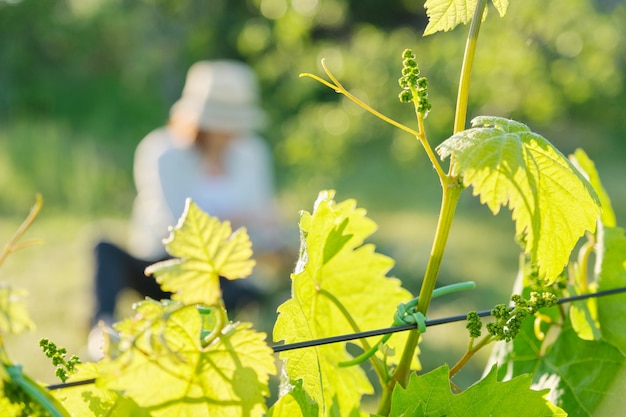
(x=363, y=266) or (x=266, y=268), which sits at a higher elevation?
(x=266, y=268)

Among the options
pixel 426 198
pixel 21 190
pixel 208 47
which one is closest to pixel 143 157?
pixel 21 190

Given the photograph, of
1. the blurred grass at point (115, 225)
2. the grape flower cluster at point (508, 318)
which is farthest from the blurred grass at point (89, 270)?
the grape flower cluster at point (508, 318)

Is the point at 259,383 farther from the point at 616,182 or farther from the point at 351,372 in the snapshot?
the point at 616,182

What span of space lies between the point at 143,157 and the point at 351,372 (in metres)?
3.33

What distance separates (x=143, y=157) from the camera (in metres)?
3.80

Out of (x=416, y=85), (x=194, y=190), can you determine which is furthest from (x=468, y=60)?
(x=194, y=190)

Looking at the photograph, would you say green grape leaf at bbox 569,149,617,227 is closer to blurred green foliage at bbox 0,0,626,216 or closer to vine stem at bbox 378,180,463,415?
vine stem at bbox 378,180,463,415

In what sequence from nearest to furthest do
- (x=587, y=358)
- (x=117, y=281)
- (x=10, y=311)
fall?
(x=10, y=311) → (x=587, y=358) → (x=117, y=281)

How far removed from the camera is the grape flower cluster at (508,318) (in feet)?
1.66

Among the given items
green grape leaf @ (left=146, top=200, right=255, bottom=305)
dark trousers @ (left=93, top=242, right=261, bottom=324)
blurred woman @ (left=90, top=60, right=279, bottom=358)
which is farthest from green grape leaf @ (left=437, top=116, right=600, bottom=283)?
blurred woman @ (left=90, top=60, right=279, bottom=358)

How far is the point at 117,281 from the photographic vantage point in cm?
332

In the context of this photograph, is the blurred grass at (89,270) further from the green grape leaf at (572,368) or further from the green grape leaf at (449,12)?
the green grape leaf at (449,12)

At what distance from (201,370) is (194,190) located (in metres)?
3.17

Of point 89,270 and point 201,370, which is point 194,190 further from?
point 201,370
